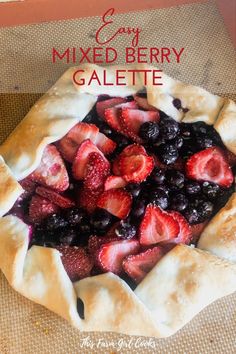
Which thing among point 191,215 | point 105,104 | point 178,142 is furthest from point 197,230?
point 105,104

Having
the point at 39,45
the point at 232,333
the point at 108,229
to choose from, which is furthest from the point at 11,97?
the point at 232,333

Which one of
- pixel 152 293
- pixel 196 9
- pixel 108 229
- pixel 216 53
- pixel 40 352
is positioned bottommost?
pixel 40 352

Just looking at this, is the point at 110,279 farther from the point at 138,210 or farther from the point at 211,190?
the point at 211,190

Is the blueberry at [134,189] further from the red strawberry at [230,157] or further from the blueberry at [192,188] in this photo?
the red strawberry at [230,157]

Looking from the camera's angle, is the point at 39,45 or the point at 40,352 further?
the point at 39,45

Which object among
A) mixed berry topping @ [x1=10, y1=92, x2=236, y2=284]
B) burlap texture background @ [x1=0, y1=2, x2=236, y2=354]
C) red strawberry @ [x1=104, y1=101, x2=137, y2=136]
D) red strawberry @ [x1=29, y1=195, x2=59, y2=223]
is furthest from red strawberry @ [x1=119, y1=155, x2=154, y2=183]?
burlap texture background @ [x1=0, y1=2, x2=236, y2=354]

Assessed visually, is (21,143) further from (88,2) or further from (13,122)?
(88,2)

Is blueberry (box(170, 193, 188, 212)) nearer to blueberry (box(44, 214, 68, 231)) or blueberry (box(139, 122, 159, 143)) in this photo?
blueberry (box(139, 122, 159, 143))
